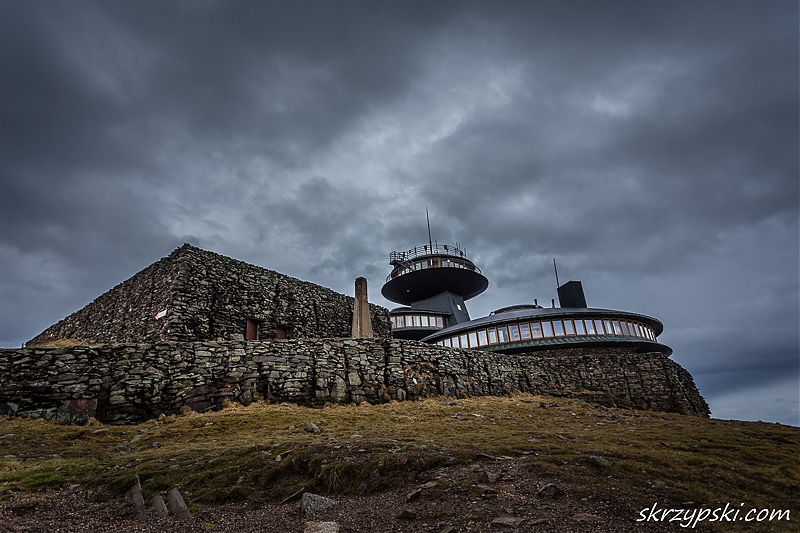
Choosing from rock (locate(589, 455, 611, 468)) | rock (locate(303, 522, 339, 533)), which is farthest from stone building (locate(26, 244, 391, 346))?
rock (locate(589, 455, 611, 468))

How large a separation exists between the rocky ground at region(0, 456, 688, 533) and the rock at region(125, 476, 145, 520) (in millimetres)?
103

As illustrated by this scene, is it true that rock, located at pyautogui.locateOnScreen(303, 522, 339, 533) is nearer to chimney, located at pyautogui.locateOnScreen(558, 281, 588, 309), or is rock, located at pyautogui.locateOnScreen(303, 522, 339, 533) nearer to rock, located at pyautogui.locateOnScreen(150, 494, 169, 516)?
rock, located at pyautogui.locateOnScreen(150, 494, 169, 516)

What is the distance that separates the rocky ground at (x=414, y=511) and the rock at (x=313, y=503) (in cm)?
8

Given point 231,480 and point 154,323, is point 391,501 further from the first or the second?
point 154,323

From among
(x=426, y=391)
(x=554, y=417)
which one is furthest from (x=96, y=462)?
(x=554, y=417)

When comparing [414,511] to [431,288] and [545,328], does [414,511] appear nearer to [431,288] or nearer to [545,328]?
[545,328]

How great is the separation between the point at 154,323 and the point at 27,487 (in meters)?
15.5

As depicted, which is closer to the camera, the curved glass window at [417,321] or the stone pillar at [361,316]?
the stone pillar at [361,316]

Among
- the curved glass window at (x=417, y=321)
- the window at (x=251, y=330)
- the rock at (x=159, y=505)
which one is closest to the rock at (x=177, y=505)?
the rock at (x=159, y=505)

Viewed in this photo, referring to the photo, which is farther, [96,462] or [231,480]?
[96,462]

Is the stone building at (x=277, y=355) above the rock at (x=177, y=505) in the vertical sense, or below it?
above

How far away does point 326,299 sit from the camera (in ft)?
98.5

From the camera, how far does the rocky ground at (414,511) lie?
5.48 m

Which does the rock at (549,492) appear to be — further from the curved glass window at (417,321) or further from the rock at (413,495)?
the curved glass window at (417,321)
